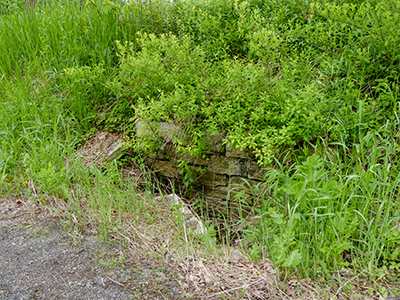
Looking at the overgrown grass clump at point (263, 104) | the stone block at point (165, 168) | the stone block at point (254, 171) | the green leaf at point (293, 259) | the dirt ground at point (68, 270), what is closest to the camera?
the green leaf at point (293, 259)

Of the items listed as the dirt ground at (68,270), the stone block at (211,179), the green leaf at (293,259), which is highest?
the green leaf at (293,259)

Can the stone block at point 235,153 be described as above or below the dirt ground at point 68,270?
above

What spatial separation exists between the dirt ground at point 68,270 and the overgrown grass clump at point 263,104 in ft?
1.19

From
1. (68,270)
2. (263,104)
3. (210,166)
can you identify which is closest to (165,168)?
(210,166)

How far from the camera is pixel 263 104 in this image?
287 cm

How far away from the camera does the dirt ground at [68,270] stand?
1.92 m

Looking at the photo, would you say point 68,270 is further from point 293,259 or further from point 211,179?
point 211,179

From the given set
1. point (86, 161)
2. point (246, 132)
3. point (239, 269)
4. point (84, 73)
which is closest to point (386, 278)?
point (239, 269)

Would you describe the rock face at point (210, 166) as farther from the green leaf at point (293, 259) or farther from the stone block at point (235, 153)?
the green leaf at point (293, 259)

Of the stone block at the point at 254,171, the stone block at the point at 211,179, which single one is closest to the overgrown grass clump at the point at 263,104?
the stone block at the point at 254,171

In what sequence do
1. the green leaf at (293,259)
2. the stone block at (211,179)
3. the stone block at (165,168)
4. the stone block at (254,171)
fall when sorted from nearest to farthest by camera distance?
the green leaf at (293,259) → the stone block at (254,171) → the stone block at (211,179) → the stone block at (165,168)

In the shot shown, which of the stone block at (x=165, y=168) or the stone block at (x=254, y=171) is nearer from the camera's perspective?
the stone block at (x=254, y=171)

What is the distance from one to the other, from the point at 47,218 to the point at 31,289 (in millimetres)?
872

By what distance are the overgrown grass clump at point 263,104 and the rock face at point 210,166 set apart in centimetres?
12
